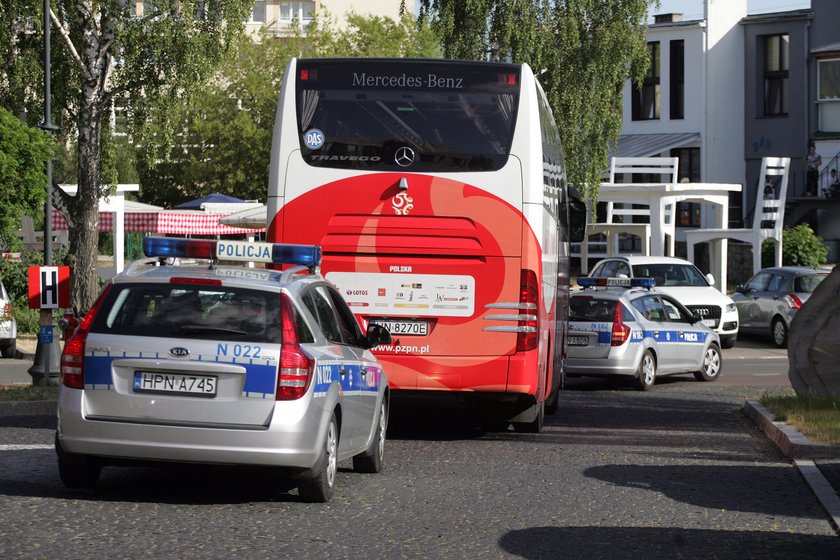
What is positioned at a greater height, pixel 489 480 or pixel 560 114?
pixel 560 114

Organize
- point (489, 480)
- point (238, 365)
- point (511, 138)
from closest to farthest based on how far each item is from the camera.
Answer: point (238, 365) → point (489, 480) → point (511, 138)

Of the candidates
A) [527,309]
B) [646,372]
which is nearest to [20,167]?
[646,372]

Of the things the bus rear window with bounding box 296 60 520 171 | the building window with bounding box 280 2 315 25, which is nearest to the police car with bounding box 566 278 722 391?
the bus rear window with bounding box 296 60 520 171

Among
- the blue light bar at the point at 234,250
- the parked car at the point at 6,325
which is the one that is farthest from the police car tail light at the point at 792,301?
the blue light bar at the point at 234,250

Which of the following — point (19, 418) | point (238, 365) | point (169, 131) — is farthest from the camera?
point (169, 131)

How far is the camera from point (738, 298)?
33125 millimetres

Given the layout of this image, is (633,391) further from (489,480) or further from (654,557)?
(654,557)

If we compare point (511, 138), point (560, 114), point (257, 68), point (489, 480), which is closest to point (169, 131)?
point (560, 114)

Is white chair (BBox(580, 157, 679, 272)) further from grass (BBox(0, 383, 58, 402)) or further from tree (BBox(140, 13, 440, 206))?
grass (BBox(0, 383, 58, 402))

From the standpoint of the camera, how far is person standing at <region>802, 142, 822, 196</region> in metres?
50.2

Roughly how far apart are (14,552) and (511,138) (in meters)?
7.00

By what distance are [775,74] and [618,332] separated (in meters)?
36.3

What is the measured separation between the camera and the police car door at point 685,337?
2280 centimetres

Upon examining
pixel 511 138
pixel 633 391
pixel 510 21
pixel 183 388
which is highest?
pixel 510 21
